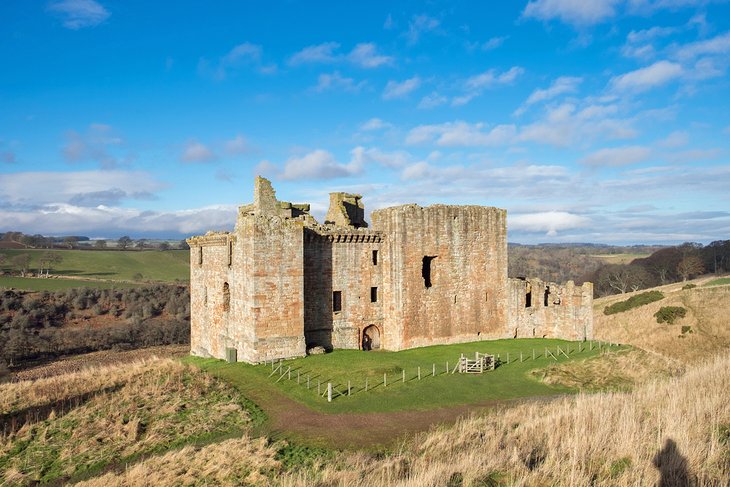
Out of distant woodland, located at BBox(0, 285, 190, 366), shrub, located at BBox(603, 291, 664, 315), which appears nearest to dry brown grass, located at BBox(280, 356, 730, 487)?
shrub, located at BBox(603, 291, 664, 315)

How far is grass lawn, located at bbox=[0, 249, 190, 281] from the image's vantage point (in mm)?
76312

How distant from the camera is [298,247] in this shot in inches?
914

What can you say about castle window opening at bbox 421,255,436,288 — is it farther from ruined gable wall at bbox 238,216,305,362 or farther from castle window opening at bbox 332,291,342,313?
ruined gable wall at bbox 238,216,305,362

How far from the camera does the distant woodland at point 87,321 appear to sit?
163 ft

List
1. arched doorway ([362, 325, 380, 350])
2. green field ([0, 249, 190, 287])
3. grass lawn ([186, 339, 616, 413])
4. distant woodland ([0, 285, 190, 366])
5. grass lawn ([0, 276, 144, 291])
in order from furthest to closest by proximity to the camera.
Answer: green field ([0, 249, 190, 287]) → grass lawn ([0, 276, 144, 291]) → distant woodland ([0, 285, 190, 366]) → arched doorway ([362, 325, 380, 350]) → grass lawn ([186, 339, 616, 413])

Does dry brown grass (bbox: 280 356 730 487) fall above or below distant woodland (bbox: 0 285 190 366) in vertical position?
above

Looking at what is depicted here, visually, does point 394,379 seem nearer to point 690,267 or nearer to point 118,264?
point 690,267

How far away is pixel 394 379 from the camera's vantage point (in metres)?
19.8

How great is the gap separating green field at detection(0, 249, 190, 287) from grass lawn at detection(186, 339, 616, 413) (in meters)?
58.5

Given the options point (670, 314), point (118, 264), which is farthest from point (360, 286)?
point (118, 264)

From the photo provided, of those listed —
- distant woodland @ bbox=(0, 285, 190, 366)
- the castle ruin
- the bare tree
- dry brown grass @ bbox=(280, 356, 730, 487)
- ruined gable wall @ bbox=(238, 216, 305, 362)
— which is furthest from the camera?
the bare tree

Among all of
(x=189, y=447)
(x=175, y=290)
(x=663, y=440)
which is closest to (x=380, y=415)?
(x=189, y=447)

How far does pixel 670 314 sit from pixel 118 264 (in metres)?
75.1

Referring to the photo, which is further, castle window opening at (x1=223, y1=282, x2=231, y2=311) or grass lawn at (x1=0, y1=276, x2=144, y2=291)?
grass lawn at (x1=0, y1=276, x2=144, y2=291)
